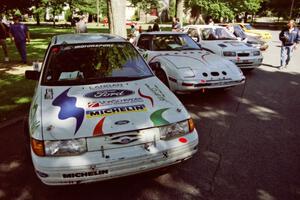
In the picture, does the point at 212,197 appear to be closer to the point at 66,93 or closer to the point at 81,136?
the point at 81,136

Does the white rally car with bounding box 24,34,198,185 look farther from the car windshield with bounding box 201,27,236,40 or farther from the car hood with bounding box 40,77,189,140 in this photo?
the car windshield with bounding box 201,27,236,40

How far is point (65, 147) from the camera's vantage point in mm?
2982

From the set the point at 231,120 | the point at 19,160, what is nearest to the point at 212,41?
the point at 231,120

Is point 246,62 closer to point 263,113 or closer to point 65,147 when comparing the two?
point 263,113

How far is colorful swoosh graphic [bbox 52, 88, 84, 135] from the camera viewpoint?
10.4 feet

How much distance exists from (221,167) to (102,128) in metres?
1.85

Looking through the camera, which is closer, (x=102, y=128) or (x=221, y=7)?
(x=102, y=128)

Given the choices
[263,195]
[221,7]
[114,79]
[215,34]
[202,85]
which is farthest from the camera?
[221,7]

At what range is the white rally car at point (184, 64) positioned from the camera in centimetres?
630

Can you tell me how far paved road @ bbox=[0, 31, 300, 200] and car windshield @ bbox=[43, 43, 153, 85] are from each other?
4.53ft

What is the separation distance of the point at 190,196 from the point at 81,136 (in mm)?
1435

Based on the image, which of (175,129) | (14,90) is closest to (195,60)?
(175,129)

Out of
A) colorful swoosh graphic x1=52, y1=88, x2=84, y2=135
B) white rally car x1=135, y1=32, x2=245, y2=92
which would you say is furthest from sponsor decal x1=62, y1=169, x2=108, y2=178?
white rally car x1=135, y1=32, x2=245, y2=92

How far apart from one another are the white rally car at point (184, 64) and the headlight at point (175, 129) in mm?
2850
